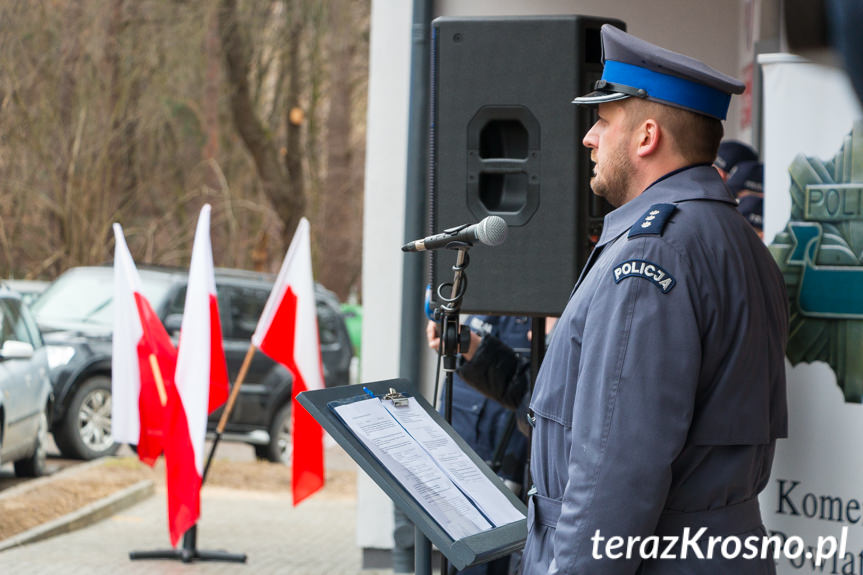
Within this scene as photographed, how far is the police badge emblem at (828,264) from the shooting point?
3.01m

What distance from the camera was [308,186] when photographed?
26.0 meters

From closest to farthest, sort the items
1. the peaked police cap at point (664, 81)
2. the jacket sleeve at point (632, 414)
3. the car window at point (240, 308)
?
1. the jacket sleeve at point (632, 414)
2. the peaked police cap at point (664, 81)
3. the car window at point (240, 308)

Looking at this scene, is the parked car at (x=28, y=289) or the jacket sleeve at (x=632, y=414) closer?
the jacket sleeve at (x=632, y=414)

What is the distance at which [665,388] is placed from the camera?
209 centimetres

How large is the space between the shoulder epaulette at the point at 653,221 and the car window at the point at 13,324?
24.0 feet

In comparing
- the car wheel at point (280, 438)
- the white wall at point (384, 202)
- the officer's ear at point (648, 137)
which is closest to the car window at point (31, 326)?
the car wheel at point (280, 438)

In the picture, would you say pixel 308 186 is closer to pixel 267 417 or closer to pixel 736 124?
pixel 267 417

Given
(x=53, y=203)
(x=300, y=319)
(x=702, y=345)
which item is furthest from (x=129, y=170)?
(x=702, y=345)

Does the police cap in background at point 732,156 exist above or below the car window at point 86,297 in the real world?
above

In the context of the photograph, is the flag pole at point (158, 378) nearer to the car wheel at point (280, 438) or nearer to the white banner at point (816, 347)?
the white banner at point (816, 347)

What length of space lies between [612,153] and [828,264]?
3.13 feet

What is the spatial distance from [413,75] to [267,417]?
253 inches

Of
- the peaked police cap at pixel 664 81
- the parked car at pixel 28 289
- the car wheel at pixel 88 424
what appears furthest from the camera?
the parked car at pixel 28 289

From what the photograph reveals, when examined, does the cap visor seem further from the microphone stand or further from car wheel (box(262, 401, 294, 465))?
car wheel (box(262, 401, 294, 465))
